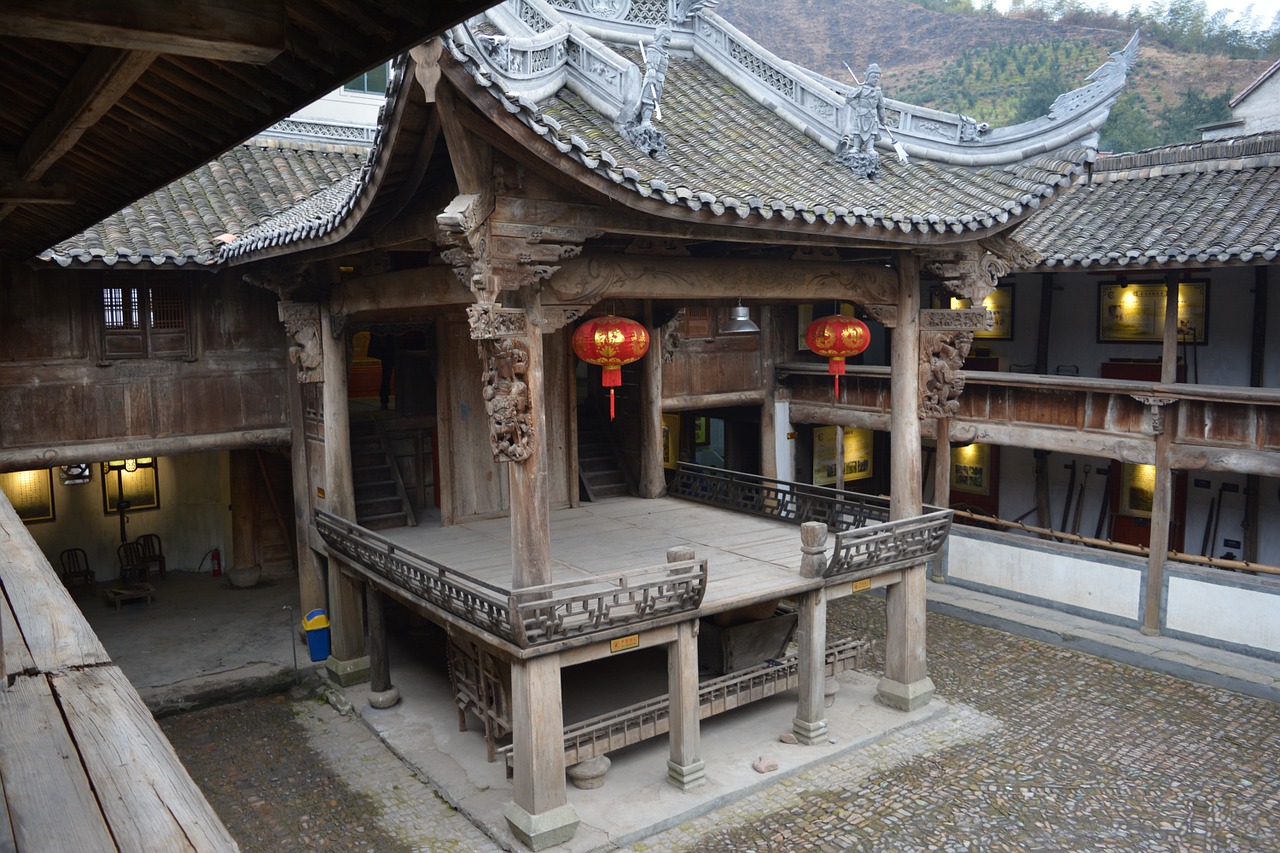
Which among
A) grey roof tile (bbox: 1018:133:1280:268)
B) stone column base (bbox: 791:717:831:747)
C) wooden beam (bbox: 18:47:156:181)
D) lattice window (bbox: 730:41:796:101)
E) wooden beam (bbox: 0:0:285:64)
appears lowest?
stone column base (bbox: 791:717:831:747)

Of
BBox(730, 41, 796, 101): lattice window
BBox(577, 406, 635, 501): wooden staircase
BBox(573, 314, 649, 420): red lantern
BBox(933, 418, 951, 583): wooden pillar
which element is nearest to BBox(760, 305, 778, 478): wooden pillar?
BBox(933, 418, 951, 583): wooden pillar

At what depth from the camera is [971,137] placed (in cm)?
1138

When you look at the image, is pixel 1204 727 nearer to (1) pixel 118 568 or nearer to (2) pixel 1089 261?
(2) pixel 1089 261

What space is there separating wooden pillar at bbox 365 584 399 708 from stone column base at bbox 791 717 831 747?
197 inches

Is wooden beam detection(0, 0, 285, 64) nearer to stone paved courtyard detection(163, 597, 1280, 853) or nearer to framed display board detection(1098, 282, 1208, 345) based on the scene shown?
stone paved courtyard detection(163, 597, 1280, 853)

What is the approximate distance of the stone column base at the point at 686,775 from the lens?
9414 mm

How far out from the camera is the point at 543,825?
843cm

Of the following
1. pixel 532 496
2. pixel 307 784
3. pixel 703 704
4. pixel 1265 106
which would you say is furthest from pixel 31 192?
pixel 1265 106

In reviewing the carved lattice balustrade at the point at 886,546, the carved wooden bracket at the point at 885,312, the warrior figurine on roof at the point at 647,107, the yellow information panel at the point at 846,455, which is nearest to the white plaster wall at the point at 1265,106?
the yellow information panel at the point at 846,455

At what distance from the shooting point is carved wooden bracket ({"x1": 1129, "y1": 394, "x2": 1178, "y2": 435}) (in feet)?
43.2

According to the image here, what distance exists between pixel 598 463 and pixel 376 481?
3.52 metres

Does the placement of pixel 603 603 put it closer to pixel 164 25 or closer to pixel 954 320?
pixel 954 320

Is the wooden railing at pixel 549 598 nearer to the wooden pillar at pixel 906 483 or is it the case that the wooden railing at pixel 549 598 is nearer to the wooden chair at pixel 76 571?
the wooden pillar at pixel 906 483

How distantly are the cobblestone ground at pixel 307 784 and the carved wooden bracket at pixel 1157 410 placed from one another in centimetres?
1070
